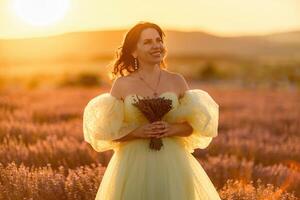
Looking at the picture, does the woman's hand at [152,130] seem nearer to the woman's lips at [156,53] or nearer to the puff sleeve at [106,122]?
the puff sleeve at [106,122]

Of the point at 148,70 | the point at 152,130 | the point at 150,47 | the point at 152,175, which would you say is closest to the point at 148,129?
the point at 152,130

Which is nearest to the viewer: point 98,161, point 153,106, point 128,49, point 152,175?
point 153,106

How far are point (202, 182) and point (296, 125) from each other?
25.5 ft

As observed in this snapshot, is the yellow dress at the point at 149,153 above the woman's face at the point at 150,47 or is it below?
below

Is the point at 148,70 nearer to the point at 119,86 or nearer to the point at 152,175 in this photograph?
the point at 119,86

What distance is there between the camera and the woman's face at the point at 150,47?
5098mm

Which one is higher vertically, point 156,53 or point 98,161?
point 156,53

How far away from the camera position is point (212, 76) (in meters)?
71.4

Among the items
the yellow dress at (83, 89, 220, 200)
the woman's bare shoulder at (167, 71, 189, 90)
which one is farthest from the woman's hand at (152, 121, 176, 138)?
the woman's bare shoulder at (167, 71, 189, 90)

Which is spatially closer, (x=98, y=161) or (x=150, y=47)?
(x=150, y=47)

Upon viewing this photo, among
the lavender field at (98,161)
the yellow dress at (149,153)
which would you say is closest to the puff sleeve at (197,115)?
the yellow dress at (149,153)

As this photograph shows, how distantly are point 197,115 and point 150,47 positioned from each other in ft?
1.93

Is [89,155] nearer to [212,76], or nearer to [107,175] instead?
[107,175]

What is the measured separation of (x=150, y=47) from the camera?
511 centimetres
